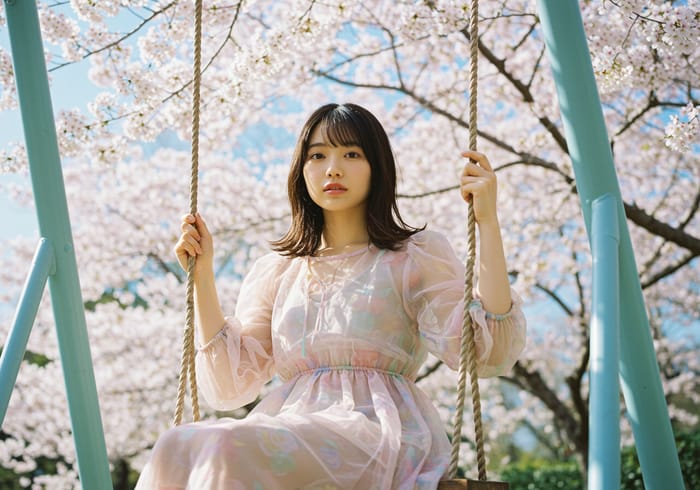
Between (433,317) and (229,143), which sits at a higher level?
(229,143)

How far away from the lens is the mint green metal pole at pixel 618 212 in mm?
1527

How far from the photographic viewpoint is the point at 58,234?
1.99 metres

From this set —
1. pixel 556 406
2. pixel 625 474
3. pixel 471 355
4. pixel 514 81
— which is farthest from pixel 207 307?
pixel 625 474

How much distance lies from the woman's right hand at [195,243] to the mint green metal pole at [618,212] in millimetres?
1012

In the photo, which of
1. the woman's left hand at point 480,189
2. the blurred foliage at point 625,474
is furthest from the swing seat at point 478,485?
the blurred foliage at point 625,474

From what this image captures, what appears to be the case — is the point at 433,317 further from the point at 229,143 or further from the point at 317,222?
the point at 229,143

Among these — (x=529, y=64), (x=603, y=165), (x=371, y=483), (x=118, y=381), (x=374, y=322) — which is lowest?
(x=371, y=483)

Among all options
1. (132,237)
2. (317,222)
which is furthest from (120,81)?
(132,237)

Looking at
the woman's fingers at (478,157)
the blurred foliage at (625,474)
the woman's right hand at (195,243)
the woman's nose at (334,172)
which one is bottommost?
the blurred foliage at (625,474)

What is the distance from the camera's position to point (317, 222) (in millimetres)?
2182

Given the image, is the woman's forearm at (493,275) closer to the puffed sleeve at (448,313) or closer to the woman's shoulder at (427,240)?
the puffed sleeve at (448,313)

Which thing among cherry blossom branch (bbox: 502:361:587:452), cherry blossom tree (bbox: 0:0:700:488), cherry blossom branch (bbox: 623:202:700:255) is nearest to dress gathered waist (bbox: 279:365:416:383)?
cherry blossom tree (bbox: 0:0:700:488)

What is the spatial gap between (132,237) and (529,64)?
4.05 meters

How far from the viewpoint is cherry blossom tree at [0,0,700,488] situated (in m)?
3.59
